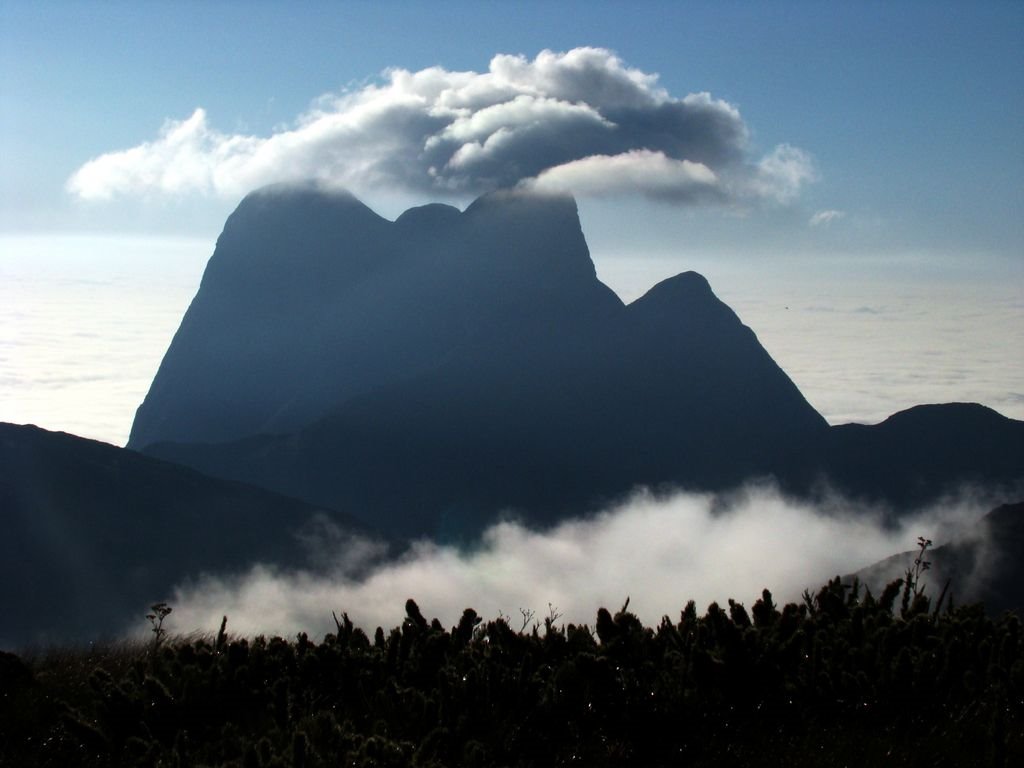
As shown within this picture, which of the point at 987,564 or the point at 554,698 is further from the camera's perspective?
the point at 987,564

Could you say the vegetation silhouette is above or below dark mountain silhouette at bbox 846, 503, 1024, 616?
above

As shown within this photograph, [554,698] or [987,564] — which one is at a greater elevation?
[554,698]

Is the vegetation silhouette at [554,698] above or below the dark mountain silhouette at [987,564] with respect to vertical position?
above

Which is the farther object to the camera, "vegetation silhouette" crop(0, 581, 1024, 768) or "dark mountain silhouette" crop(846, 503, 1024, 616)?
"dark mountain silhouette" crop(846, 503, 1024, 616)

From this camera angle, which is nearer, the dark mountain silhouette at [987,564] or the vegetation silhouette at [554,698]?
the vegetation silhouette at [554,698]
